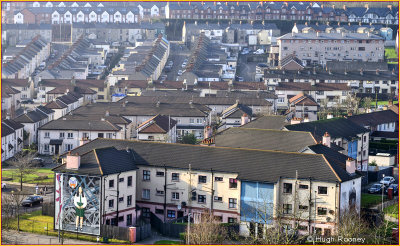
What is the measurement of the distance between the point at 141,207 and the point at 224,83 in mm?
48525

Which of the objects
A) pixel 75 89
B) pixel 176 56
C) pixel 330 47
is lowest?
pixel 75 89

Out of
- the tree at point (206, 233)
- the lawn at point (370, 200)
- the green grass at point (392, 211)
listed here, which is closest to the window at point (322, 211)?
the green grass at point (392, 211)

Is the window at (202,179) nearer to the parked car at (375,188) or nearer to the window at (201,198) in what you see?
the window at (201,198)

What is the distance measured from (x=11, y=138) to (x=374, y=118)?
81.5 feet

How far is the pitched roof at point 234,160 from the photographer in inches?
1721

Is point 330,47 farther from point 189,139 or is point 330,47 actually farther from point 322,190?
point 322,190

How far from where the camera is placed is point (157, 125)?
65.9 metres

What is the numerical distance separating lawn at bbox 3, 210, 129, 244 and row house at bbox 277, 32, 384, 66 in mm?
72209

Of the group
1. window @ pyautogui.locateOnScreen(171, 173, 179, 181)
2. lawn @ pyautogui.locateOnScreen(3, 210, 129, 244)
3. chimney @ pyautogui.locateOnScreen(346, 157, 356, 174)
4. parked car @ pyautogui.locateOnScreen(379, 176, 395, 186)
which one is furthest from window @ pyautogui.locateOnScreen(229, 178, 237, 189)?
parked car @ pyautogui.locateOnScreen(379, 176, 395, 186)

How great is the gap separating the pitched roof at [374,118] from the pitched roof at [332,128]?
7557 mm

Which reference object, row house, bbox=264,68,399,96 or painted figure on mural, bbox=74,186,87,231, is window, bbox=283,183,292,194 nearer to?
painted figure on mural, bbox=74,186,87,231

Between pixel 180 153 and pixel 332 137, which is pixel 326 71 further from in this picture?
pixel 180 153

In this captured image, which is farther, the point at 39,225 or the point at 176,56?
the point at 176,56

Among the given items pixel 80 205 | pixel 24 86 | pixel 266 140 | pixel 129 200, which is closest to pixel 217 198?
pixel 129 200
